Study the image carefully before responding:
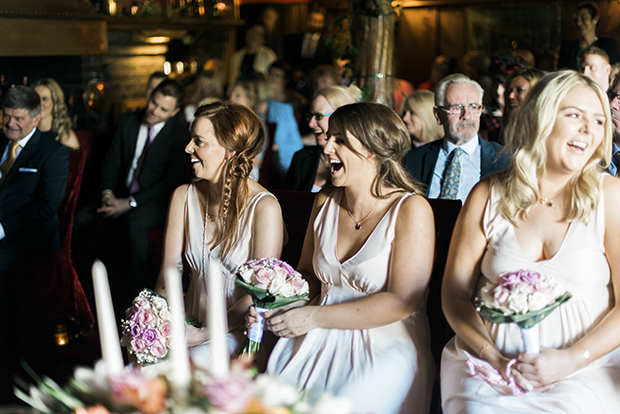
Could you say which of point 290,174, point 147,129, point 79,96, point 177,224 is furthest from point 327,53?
point 177,224

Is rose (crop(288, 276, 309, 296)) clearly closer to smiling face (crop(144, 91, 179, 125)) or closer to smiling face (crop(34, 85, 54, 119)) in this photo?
smiling face (crop(144, 91, 179, 125))

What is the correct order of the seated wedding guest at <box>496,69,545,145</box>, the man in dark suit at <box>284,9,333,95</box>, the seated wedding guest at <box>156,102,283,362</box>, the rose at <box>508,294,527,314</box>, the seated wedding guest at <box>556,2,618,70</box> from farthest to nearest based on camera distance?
the man in dark suit at <box>284,9,333,95</box>, the seated wedding guest at <box>556,2,618,70</box>, the seated wedding guest at <box>496,69,545,145</box>, the seated wedding guest at <box>156,102,283,362</box>, the rose at <box>508,294,527,314</box>

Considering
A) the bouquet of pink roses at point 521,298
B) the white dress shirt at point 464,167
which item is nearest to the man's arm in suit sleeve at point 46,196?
the white dress shirt at point 464,167

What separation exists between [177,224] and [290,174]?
1.23 metres

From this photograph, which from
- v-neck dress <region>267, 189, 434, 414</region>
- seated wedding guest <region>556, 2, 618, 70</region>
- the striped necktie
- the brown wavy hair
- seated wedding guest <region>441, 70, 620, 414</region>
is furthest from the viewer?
seated wedding guest <region>556, 2, 618, 70</region>

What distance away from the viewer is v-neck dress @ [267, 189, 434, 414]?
2.05 metres

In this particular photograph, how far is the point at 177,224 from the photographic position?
2.69 m

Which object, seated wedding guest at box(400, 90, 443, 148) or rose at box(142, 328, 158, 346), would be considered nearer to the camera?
rose at box(142, 328, 158, 346)

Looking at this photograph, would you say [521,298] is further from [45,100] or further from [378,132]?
[45,100]

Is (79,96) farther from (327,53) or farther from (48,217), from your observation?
(327,53)

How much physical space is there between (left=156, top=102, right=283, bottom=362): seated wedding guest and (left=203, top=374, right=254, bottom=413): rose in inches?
57.9

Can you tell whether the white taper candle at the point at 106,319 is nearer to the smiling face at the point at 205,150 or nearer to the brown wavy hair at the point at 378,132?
the brown wavy hair at the point at 378,132

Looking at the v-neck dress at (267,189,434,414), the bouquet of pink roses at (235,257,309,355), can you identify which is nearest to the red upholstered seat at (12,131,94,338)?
the v-neck dress at (267,189,434,414)

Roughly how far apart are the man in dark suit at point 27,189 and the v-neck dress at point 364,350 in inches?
82.9
